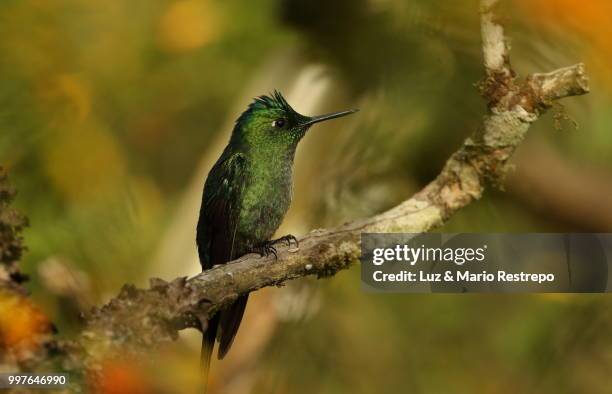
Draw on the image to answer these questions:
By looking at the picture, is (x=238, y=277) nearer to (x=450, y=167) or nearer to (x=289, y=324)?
(x=289, y=324)

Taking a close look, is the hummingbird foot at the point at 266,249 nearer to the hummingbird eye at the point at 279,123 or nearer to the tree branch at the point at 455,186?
the tree branch at the point at 455,186

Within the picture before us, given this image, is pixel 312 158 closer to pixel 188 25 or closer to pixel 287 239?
pixel 287 239

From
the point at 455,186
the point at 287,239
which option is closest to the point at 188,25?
the point at 287,239

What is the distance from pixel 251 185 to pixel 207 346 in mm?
489

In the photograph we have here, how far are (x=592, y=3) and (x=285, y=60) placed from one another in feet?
1.80

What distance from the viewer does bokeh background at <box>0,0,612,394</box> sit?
3.37ft

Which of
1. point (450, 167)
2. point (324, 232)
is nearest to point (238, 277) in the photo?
point (324, 232)

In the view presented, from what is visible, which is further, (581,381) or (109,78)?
(581,381)

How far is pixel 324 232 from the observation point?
132 centimetres

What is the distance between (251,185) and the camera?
1.75 metres

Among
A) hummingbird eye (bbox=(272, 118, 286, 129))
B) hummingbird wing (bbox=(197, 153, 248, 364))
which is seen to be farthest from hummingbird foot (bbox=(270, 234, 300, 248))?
hummingbird eye (bbox=(272, 118, 286, 129))

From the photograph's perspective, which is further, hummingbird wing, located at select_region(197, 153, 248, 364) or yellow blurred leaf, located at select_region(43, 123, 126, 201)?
hummingbird wing, located at select_region(197, 153, 248, 364)

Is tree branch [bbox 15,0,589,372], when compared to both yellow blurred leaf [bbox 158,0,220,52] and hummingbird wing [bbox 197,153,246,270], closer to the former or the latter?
hummingbird wing [bbox 197,153,246,270]

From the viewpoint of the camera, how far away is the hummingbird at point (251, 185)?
5.10 ft
